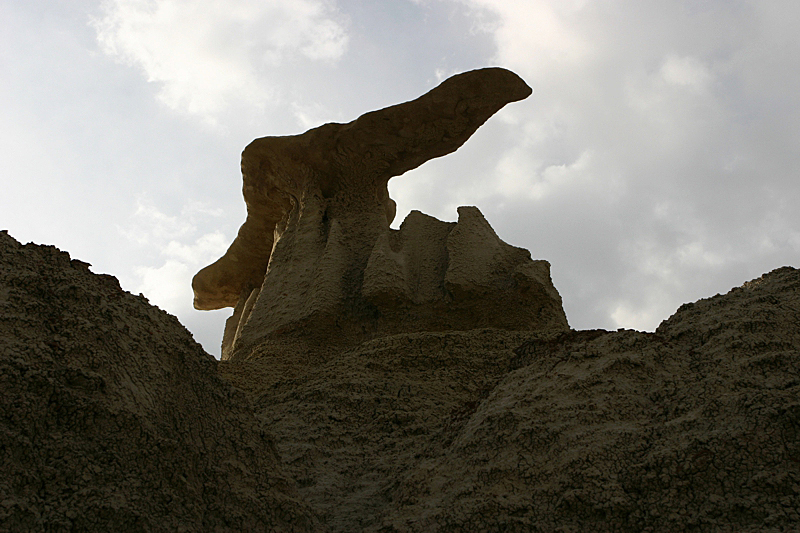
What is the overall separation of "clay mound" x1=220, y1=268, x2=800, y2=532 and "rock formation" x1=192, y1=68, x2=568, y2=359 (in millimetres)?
1911

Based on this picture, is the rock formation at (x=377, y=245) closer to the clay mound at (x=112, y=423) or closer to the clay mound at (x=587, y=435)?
the clay mound at (x=587, y=435)

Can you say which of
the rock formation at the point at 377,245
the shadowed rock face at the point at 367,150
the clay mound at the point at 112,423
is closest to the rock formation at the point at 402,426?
the clay mound at the point at 112,423

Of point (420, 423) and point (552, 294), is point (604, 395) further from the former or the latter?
point (552, 294)

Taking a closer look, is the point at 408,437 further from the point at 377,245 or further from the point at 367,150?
the point at 367,150

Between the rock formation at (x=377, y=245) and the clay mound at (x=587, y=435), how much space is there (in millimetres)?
1911

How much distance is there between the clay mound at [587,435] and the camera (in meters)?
2.73

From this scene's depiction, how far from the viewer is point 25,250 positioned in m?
3.57

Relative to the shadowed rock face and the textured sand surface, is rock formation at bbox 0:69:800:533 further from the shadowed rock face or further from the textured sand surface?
the shadowed rock face

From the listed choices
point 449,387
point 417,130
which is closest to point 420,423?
point 449,387

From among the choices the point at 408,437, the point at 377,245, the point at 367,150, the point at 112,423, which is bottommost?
the point at 112,423

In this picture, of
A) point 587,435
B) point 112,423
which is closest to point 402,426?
point 587,435

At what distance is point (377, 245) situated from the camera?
7539 mm

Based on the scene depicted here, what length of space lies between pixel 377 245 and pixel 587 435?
4544 millimetres

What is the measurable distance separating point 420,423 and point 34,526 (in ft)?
7.66
